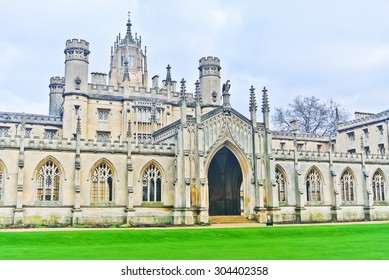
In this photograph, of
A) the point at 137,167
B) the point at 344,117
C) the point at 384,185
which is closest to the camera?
the point at 137,167

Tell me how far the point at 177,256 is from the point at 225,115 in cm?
2203

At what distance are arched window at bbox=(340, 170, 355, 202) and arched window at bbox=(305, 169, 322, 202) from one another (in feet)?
7.89

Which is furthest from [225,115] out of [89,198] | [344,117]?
[344,117]

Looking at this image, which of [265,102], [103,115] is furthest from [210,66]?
[265,102]

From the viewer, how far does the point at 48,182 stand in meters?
30.8

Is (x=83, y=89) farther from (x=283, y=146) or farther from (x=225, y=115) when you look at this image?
(x=283, y=146)

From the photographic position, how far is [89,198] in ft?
103

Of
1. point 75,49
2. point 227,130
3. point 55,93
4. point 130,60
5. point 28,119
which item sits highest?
point 130,60

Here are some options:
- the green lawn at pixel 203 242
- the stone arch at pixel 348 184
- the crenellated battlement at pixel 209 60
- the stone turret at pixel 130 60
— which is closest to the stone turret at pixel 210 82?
the crenellated battlement at pixel 209 60

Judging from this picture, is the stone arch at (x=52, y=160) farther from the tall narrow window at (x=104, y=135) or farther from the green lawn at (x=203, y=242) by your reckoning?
the tall narrow window at (x=104, y=135)

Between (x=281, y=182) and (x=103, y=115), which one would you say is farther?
(x=103, y=115)

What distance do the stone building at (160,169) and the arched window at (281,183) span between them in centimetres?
8

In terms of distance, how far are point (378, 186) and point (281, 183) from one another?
10328 mm

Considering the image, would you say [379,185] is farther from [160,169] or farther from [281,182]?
[160,169]
